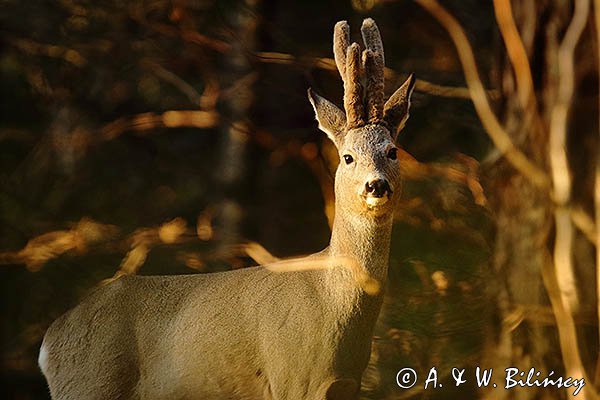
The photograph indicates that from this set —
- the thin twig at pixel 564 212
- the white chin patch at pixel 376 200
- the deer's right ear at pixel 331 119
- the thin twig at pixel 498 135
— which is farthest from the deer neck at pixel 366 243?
the thin twig at pixel 564 212

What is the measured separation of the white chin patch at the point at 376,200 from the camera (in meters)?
3.90

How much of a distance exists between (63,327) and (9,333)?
10.3 ft

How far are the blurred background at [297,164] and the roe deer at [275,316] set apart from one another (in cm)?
Result: 51

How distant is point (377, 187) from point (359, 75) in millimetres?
486

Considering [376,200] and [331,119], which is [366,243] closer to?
[376,200]

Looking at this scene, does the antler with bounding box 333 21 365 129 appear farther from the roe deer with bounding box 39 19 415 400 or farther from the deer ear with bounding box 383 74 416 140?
the deer ear with bounding box 383 74 416 140

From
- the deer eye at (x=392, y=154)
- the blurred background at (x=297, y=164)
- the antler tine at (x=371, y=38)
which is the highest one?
the antler tine at (x=371, y=38)

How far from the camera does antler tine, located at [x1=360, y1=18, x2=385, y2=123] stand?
161 inches

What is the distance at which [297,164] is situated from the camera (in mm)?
8406

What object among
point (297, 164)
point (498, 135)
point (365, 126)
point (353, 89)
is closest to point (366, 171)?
point (365, 126)

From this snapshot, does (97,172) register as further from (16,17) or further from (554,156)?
(554,156)

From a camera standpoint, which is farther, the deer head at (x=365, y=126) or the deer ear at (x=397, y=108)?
the deer ear at (x=397, y=108)

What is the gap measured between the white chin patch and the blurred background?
569 mm

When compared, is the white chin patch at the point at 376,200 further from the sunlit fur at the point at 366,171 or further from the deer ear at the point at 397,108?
the deer ear at the point at 397,108
